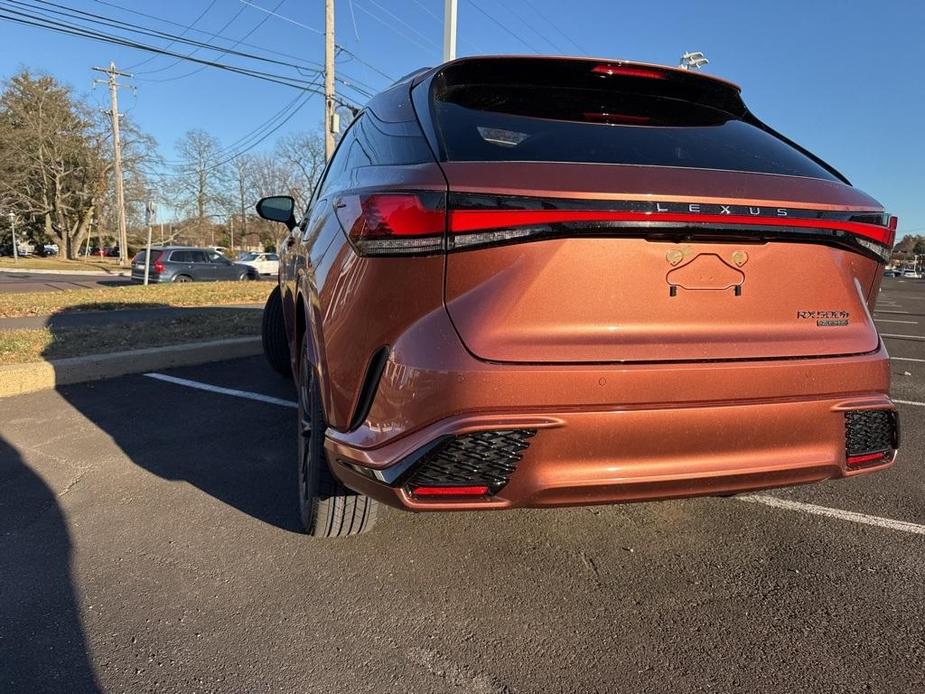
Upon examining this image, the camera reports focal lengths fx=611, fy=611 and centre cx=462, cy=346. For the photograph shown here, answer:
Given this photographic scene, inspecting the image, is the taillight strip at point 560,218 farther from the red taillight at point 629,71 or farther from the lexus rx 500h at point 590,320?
the red taillight at point 629,71

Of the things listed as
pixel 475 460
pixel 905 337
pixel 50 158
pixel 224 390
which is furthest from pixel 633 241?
pixel 50 158

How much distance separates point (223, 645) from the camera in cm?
196

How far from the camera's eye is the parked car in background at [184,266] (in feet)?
69.4

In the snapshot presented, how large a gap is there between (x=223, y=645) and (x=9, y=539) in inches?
53.2

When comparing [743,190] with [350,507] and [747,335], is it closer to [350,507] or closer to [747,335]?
[747,335]

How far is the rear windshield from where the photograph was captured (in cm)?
190

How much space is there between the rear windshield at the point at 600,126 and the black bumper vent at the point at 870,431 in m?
0.82

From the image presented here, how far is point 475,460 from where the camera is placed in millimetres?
1715

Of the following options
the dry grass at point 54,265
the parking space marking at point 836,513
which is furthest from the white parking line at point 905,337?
the dry grass at point 54,265

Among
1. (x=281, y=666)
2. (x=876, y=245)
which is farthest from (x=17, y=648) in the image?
(x=876, y=245)

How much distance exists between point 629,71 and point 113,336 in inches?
245

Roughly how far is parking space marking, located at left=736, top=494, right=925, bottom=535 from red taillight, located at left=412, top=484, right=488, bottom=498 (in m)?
Result: 1.90

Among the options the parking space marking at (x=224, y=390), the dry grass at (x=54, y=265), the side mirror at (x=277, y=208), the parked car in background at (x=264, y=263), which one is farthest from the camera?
the dry grass at (x=54, y=265)

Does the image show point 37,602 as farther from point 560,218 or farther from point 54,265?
point 54,265
